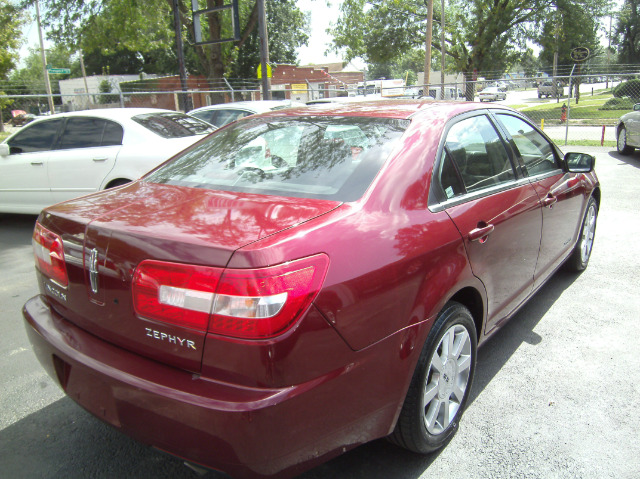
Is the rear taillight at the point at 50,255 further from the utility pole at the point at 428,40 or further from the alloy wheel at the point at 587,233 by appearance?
the utility pole at the point at 428,40

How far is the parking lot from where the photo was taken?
2387 mm

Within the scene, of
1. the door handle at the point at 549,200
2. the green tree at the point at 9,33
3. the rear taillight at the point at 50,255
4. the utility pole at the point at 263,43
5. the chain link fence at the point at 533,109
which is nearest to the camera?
the rear taillight at the point at 50,255

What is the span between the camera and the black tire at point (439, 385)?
2.21 meters

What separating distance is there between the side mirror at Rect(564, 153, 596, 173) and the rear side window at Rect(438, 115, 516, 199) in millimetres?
991

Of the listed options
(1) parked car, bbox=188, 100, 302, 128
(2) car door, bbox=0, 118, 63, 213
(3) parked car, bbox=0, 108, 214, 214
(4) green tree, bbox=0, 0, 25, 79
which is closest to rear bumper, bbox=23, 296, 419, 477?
(3) parked car, bbox=0, 108, 214, 214

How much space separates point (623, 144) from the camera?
38.2 feet

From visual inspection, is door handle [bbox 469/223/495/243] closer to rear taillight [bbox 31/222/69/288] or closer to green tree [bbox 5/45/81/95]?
rear taillight [bbox 31/222/69/288]

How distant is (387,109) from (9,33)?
30.8 meters

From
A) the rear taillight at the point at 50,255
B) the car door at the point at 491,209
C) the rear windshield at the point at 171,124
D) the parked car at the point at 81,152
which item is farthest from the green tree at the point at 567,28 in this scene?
the rear taillight at the point at 50,255

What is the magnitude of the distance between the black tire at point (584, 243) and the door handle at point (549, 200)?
1.08 m

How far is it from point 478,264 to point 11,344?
3182 millimetres

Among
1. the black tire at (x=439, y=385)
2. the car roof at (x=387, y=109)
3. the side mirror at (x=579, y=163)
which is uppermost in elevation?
the car roof at (x=387, y=109)

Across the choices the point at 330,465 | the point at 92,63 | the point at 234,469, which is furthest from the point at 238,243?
the point at 92,63

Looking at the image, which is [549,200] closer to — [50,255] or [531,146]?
[531,146]
